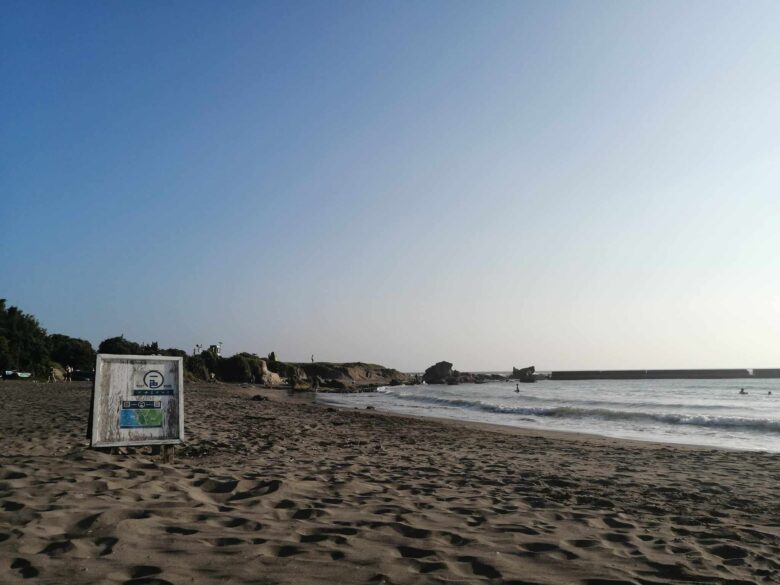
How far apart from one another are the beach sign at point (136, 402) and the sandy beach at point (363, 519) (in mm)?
326

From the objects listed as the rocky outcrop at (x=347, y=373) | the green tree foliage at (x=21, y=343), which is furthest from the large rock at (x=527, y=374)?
the green tree foliage at (x=21, y=343)

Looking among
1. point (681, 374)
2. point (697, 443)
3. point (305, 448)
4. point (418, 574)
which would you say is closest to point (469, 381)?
point (681, 374)

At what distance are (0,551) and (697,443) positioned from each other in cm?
1700

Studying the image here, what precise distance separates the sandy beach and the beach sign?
0.33 metres

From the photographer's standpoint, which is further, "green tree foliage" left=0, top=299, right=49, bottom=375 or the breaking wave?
"green tree foliage" left=0, top=299, right=49, bottom=375

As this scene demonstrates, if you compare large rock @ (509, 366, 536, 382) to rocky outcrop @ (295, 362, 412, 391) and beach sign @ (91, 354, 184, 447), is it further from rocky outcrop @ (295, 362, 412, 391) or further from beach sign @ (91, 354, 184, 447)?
beach sign @ (91, 354, 184, 447)

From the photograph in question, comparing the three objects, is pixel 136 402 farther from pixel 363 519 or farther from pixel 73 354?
pixel 73 354

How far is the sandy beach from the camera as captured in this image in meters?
3.64

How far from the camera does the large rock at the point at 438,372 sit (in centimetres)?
10514

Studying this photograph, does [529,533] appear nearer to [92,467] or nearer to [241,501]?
[241,501]

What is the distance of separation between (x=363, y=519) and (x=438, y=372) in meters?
103

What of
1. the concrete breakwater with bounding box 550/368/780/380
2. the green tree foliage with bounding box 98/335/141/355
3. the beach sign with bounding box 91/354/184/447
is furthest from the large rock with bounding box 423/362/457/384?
the beach sign with bounding box 91/354/184/447

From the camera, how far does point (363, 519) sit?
193 inches

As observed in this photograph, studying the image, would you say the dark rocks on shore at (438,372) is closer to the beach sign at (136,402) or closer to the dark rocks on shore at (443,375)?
the dark rocks on shore at (443,375)
